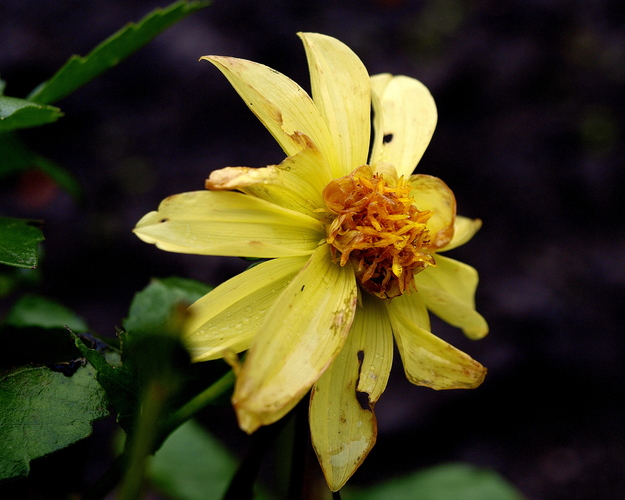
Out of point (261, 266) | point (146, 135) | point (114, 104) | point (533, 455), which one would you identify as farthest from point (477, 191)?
point (261, 266)

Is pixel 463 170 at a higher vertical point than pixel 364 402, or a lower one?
lower

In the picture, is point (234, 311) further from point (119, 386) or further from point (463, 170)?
point (463, 170)

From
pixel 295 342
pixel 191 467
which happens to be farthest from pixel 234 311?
pixel 191 467

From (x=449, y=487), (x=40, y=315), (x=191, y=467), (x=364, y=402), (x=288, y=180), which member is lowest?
(x=449, y=487)

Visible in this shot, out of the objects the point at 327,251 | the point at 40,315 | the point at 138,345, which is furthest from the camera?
the point at 40,315

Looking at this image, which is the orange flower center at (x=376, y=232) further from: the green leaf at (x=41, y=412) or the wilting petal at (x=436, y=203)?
the green leaf at (x=41, y=412)

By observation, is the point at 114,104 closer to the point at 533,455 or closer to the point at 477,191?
the point at 477,191

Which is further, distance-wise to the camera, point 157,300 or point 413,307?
point 157,300
